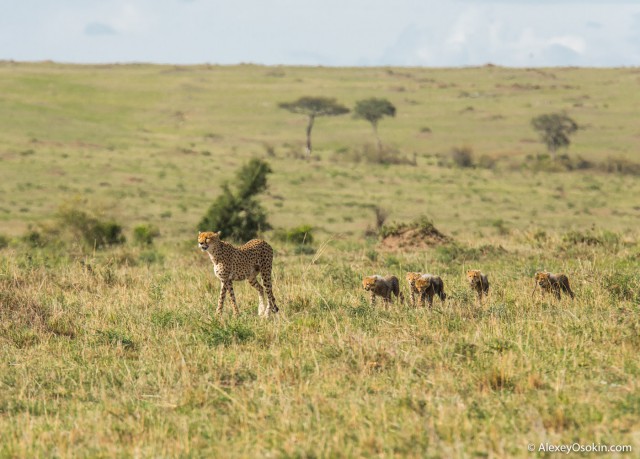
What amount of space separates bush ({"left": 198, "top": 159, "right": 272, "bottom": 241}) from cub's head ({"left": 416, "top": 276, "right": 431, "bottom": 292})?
1380cm

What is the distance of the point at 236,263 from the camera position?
9.68 metres

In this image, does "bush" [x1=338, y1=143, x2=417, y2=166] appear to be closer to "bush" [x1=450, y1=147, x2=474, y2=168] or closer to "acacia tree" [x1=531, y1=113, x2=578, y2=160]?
"bush" [x1=450, y1=147, x2=474, y2=168]

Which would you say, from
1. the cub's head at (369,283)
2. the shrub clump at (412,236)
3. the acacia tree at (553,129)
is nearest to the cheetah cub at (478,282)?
the cub's head at (369,283)

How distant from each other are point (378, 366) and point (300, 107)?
6455cm

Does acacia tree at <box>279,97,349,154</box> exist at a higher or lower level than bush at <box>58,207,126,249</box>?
higher

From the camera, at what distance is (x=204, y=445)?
216 inches

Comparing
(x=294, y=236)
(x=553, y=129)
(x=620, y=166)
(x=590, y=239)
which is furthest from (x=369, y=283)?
(x=553, y=129)

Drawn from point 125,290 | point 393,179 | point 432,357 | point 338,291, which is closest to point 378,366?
point 432,357

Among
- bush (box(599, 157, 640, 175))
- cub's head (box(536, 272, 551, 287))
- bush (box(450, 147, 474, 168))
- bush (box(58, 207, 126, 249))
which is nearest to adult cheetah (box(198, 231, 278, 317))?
cub's head (box(536, 272, 551, 287))

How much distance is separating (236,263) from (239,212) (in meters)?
15.0

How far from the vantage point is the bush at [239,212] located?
24.0 metres

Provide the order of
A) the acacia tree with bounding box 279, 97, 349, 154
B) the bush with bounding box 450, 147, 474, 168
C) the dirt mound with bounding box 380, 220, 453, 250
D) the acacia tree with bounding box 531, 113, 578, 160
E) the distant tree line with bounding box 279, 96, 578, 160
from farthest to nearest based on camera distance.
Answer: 1. the acacia tree with bounding box 279, 97, 349, 154
2. the distant tree line with bounding box 279, 96, 578, 160
3. the acacia tree with bounding box 531, 113, 578, 160
4. the bush with bounding box 450, 147, 474, 168
5. the dirt mound with bounding box 380, 220, 453, 250

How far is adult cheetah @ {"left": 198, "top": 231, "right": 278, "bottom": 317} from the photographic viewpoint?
31.1 feet

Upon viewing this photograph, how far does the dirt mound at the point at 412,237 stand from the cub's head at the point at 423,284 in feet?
24.9
